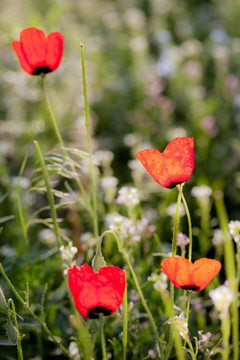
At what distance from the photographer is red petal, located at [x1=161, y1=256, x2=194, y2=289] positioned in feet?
2.46

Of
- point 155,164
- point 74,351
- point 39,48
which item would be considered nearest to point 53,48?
point 39,48

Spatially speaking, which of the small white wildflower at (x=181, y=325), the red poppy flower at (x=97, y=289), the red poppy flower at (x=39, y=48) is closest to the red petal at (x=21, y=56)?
the red poppy flower at (x=39, y=48)

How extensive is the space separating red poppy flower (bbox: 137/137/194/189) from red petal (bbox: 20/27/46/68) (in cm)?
33

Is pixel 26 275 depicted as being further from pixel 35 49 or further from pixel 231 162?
pixel 231 162

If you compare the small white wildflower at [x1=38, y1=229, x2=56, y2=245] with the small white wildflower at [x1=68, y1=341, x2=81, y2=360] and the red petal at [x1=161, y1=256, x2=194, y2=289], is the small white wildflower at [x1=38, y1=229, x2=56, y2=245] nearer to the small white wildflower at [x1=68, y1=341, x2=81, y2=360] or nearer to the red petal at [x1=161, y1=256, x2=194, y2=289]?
the small white wildflower at [x1=68, y1=341, x2=81, y2=360]

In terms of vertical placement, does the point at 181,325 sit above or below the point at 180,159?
below

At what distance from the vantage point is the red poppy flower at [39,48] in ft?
3.08

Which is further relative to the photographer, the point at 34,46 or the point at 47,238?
the point at 47,238

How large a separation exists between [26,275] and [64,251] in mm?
353

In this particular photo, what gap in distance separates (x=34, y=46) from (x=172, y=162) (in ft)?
1.27

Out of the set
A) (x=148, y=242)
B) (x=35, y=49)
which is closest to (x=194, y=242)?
(x=148, y=242)

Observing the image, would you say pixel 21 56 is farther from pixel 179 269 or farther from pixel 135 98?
pixel 135 98

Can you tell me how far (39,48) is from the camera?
0.94m

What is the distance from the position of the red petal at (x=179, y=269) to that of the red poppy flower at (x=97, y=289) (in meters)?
0.08
